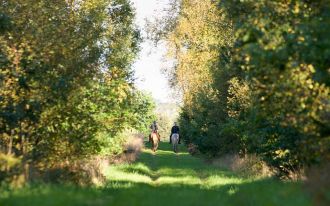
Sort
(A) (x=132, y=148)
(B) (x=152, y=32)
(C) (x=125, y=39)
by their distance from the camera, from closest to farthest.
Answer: (C) (x=125, y=39)
(A) (x=132, y=148)
(B) (x=152, y=32)

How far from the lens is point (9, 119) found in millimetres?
17812

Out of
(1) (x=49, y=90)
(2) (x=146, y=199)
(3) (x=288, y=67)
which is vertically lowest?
(2) (x=146, y=199)

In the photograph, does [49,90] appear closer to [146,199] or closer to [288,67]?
[146,199]

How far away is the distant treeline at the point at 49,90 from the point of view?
1789cm

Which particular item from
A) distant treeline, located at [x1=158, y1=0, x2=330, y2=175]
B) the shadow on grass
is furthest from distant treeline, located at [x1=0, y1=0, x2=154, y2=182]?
distant treeline, located at [x1=158, y1=0, x2=330, y2=175]

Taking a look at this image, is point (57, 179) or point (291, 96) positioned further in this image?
point (57, 179)

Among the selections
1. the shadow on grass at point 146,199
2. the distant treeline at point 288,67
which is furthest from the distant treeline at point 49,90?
the distant treeline at point 288,67

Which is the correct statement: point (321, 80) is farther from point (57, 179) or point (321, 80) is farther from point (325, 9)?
point (57, 179)

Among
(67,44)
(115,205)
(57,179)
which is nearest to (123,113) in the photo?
(67,44)

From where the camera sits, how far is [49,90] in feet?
59.8

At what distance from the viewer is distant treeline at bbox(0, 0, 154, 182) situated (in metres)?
17.9

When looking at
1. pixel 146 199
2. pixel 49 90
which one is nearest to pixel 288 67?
pixel 146 199

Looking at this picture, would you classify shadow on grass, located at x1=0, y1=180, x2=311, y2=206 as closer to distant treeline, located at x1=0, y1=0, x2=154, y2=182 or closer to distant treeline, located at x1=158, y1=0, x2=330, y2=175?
distant treeline, located at x1=158, y1=0, x2=330, y2=175

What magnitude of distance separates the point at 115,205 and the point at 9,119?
7.44 metres
